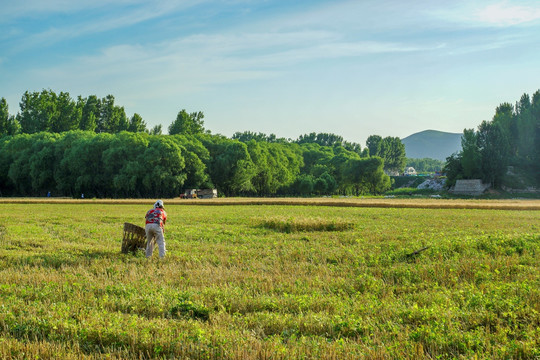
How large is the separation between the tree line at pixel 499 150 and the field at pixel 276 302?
320ft

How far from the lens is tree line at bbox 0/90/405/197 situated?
10156 cm

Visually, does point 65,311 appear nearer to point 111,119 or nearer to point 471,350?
point 471,350

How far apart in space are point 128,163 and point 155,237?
286ft

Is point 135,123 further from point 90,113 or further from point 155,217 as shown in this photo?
point 155,217

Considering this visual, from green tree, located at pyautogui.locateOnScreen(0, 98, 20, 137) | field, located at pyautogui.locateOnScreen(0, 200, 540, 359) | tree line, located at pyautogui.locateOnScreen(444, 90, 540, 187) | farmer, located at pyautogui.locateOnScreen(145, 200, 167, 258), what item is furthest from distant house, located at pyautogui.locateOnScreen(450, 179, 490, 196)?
green tree, located at pyautogui.locateOnScreen(0, 98, 20, 137)

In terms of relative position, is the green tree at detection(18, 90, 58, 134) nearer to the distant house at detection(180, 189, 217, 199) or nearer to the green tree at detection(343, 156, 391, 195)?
the distant house at detection(180, 189, 217, 199)

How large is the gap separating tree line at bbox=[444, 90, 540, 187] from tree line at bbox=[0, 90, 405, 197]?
111 feet

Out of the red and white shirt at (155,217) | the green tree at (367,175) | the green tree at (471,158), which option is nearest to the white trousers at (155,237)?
the red and white shirt at (155,217)

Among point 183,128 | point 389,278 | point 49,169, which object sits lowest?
point 389,278

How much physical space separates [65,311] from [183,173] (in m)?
95.5

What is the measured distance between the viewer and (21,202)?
6725 centimetres

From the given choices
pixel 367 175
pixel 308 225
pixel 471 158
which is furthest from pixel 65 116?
pixel 308 225

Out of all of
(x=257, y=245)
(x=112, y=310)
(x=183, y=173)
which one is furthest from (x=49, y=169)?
(x=112, y=310)

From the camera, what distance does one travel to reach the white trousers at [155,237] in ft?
54.4
